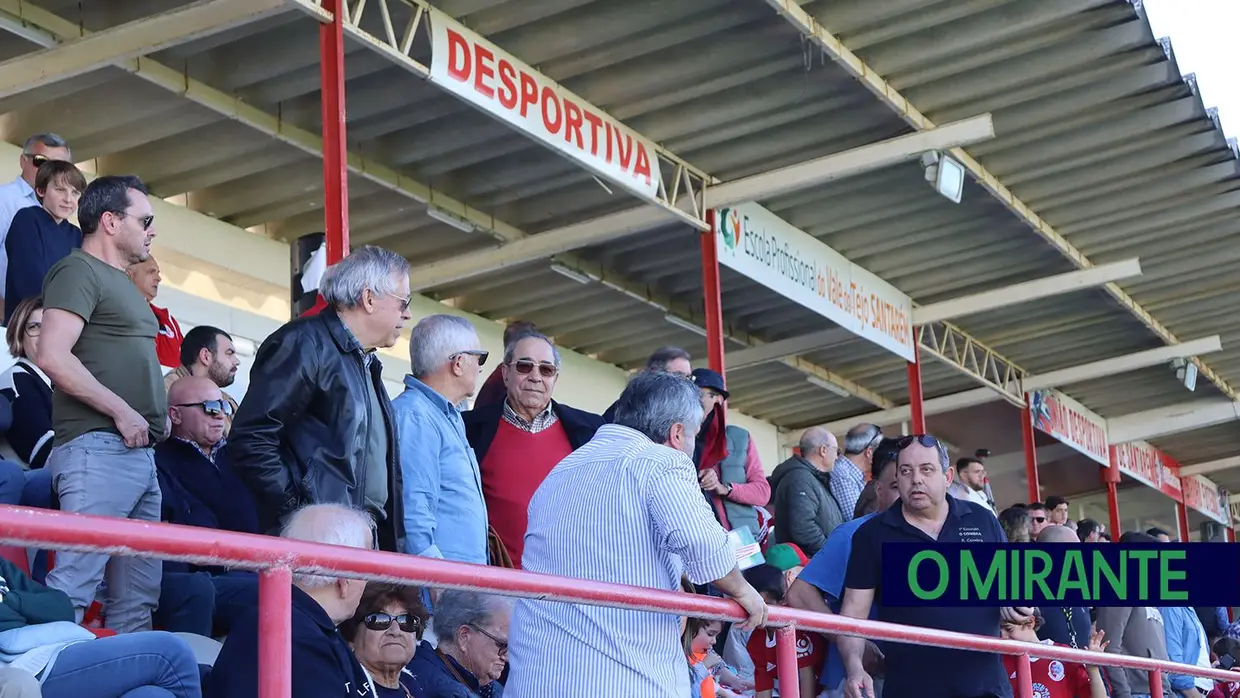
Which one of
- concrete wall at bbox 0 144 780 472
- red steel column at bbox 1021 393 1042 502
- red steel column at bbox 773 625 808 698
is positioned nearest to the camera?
red steel column at bbox 773 625 808 698

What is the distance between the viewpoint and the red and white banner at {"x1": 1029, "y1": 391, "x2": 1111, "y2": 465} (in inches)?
701

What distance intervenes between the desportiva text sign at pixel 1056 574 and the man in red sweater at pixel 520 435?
3.53ft

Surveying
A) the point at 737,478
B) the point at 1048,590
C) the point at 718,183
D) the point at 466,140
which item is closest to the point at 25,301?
the point at 737,478

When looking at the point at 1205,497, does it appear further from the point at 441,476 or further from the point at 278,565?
the point at 278,565

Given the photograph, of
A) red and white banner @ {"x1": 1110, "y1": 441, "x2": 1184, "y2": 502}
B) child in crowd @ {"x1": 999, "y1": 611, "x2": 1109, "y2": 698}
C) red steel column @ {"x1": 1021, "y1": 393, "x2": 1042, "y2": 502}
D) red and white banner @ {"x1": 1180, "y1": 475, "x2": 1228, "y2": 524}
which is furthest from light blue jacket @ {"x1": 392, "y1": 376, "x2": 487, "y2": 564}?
red and white banner @ {"x1": 1180, "y1": 475, "x2": 1228, "y2": 524}

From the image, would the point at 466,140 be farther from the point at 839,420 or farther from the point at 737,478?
the point at 839,420

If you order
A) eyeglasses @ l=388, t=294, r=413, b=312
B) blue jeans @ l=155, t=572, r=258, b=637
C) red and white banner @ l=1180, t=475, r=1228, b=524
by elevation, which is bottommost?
blue jeans @ l=155, t=572, r=258, b=637

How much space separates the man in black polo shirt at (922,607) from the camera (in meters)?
4.48

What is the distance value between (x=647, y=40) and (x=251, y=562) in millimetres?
7367

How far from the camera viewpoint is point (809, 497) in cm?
681

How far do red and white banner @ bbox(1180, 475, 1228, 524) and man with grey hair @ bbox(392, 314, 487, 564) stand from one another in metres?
22.6

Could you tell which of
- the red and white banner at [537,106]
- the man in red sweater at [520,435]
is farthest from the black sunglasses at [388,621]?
the red and white banner at [537,106]

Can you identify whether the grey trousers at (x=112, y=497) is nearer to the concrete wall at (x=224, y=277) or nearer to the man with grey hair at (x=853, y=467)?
the man with grey hair at (x=853, y=467)

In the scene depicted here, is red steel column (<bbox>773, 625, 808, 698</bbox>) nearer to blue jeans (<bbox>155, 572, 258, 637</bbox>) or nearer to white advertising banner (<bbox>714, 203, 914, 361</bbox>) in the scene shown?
blue jeans (<bbox>155, 572, 258, 637</bbox>)
